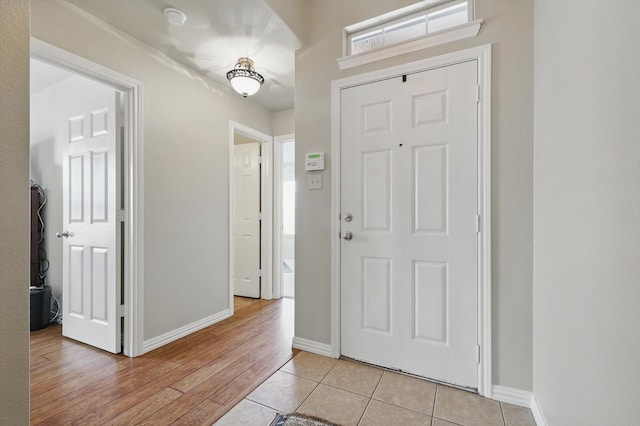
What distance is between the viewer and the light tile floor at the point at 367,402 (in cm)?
149

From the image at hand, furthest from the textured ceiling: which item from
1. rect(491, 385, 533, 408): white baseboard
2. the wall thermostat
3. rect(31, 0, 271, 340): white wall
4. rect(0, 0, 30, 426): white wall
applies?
rect(491, 385, 533, 408): white baseboard

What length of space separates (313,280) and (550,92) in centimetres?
183

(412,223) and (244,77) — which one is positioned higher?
(244,77)

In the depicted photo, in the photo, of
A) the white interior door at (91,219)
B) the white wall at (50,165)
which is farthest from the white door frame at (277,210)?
the white wall at (50,165)

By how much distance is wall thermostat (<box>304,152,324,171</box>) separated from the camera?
2.19 m

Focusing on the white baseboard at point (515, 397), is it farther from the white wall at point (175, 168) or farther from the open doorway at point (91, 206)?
the open doorway at point (91, 206)

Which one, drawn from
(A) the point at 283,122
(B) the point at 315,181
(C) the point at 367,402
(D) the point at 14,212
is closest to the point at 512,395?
(C) the point at 367,402

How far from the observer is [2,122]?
77 centimetres

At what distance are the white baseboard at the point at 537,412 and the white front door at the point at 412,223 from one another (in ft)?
0.93

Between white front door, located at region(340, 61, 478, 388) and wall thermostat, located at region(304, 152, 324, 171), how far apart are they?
0.18m

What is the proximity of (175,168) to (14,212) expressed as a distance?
182cm

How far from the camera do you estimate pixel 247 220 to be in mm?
3893

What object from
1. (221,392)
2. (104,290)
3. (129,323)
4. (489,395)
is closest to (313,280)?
(221,392)

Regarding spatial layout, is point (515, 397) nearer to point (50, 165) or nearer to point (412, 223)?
point (412, 223)
